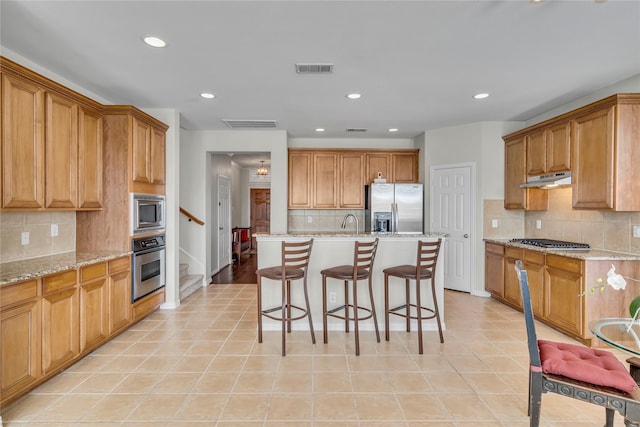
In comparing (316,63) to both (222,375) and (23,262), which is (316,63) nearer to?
(222,375)

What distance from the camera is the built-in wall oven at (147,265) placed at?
12.1ft

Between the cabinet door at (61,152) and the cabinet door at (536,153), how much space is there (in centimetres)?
519

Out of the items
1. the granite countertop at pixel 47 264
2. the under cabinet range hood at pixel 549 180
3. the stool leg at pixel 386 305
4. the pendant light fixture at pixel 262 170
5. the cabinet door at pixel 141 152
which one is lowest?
the stool leg at pixel 386 305

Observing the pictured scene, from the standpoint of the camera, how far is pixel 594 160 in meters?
3.39

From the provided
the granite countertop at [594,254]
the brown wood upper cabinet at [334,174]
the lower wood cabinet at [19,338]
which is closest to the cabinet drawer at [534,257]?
the granite countertop at [594,254]

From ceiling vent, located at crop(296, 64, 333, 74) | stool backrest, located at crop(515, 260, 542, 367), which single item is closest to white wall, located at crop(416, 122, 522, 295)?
ceiling vent, located at crop(296, 64, 333, 74)

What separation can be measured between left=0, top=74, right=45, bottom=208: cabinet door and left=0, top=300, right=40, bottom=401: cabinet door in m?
0.81

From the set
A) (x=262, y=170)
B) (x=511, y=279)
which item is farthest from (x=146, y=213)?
(x=262, y=170)

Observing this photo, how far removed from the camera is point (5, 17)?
2285 mm

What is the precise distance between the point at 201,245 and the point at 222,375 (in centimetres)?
333

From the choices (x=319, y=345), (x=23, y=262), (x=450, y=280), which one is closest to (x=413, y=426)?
(x=319, y=345)

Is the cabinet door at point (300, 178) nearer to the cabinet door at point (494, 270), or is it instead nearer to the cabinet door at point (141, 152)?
the cabinet door at point (141, 152)

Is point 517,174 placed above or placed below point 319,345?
above

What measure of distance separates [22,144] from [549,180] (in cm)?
521
